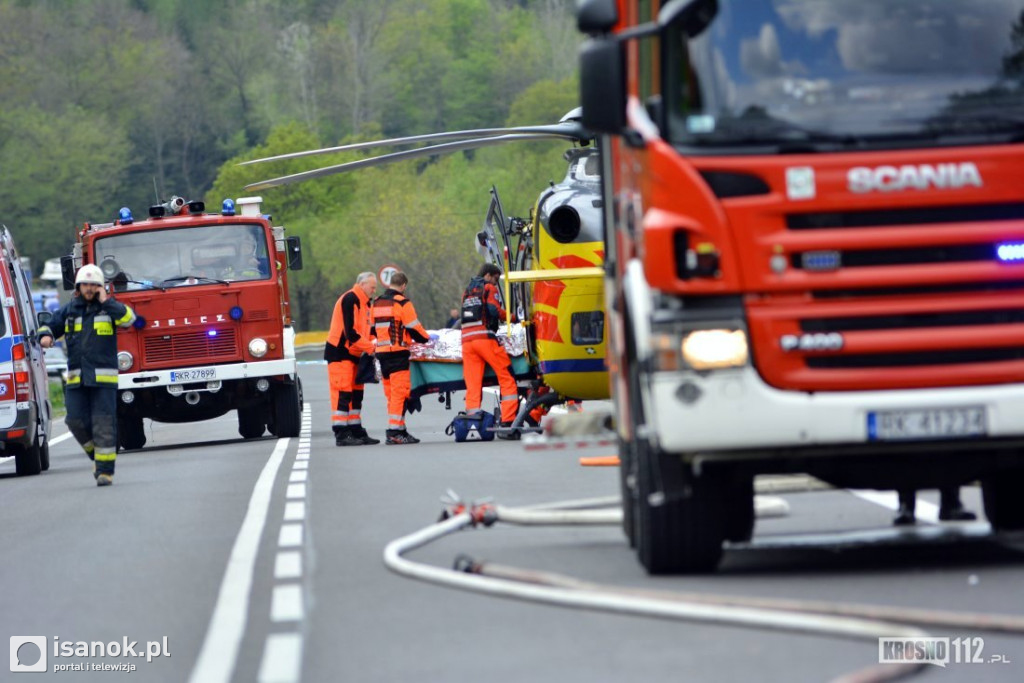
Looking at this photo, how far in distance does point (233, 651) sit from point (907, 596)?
271 cm

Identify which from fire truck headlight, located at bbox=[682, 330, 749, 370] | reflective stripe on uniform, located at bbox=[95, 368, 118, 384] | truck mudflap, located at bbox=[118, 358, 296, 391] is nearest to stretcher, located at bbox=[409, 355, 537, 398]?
truck mudflap, located at bbox=[118, 358, 296, 391]

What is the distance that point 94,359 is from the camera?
17375 mm

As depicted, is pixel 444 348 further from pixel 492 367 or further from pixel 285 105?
pixel 285 105

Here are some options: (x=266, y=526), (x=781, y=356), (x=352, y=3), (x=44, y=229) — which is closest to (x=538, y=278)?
(x=266, y=526)

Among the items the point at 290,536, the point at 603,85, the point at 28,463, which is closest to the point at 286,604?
the point at 603,85

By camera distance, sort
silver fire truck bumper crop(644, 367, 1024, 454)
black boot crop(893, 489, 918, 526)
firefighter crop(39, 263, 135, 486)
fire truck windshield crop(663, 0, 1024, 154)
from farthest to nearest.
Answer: firefighter crop(39, 263, 135, 486) → black boot crop(893, 489, 918, 526) → fire truck windshield crop(663, 0, 1024, 154) → silver fire truck bumper crop(644, 367, 1024, 454)

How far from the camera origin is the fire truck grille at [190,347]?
2431 cm

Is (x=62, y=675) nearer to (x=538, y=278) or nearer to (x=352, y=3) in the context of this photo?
(x=538, y=278)

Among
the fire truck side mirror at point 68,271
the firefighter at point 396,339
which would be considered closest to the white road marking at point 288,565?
the firefighter at point 396,339

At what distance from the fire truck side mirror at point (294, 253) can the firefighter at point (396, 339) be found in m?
3.34

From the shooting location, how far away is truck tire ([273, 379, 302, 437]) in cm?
2488

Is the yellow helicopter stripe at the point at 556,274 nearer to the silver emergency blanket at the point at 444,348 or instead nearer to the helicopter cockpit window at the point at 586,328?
the helicopter cockpit window at the point at 586,328

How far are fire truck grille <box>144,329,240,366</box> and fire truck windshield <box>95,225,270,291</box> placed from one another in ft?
2.07
